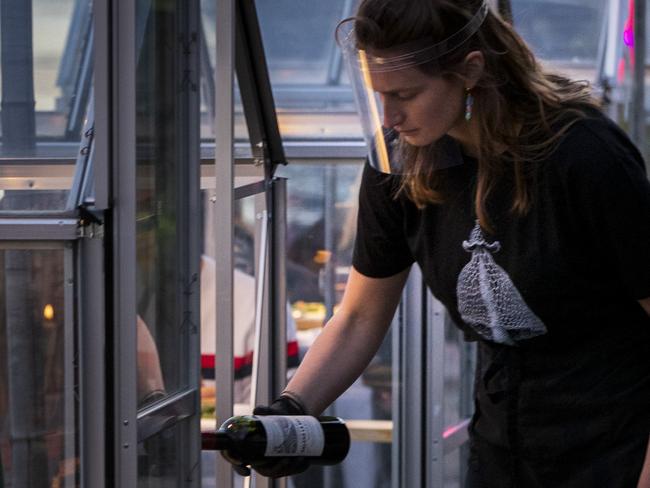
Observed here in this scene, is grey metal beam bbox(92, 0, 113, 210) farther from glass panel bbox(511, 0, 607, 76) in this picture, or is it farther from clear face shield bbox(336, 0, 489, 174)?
glass panel bbox(511, 0, 607, 76)

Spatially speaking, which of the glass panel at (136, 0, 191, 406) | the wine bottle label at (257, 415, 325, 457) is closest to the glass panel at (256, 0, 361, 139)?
the glass panel at (136, 0, 191, 406)

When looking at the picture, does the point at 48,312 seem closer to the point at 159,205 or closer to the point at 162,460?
the point at 159,205

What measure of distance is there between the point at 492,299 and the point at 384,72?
37 centimetres

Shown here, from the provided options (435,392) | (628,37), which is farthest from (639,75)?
(435,392)

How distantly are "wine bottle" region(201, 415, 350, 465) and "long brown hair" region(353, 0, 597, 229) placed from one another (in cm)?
41

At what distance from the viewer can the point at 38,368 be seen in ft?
6.48

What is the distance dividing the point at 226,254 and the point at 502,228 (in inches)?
24.7

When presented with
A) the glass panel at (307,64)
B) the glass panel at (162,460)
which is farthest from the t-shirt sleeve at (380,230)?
the glass panel at (307,64)

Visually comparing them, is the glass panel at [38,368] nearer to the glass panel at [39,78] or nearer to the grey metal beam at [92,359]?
the grey metal beam at [92,359]

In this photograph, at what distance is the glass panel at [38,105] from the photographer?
197 cm

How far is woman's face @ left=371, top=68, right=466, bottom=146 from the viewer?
1534mm

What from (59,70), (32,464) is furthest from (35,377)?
(59,70)

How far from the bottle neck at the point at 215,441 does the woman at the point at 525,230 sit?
0.33 feet

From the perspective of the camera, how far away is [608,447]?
5.15ft
